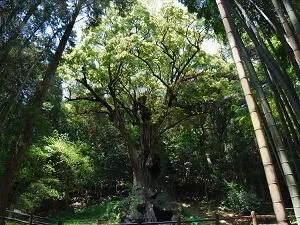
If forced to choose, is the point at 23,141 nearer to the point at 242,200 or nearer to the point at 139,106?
the point at 139,106

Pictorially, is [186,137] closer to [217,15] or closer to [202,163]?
[202,163]

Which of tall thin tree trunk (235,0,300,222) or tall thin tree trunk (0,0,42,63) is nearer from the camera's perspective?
tall thin tree trunk (235,0,300,222)

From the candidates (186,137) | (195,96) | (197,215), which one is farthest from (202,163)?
(195,96)

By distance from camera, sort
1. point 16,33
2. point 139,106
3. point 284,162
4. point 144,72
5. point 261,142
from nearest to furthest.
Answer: point 261,142
point 284,162
point 16,33
point 144,72
point 139,106

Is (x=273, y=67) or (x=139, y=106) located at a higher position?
(x=139, y=106)

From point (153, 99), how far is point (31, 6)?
7.92m

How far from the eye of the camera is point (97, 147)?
20.2 meters

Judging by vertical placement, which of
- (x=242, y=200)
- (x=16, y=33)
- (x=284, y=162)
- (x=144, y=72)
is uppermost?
(x=144, y=72)

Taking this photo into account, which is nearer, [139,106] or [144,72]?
[144,72]

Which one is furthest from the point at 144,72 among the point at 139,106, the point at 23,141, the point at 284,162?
the point at 284,162

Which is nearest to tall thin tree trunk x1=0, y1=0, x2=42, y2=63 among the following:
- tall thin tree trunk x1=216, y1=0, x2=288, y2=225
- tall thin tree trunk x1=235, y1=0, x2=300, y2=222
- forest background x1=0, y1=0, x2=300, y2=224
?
forest background x1=0, y1=0, x2=300, y2=224

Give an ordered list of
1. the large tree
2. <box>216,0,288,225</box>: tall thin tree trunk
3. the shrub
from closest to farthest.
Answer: <box>216,0,288,225</box>: tall thin tree trunk < the large tree < the shrub

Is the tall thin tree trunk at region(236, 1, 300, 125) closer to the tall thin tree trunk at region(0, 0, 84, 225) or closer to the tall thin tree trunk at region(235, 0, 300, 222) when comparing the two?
the tall thin tree trunk at region(235, 0, 300, 222)

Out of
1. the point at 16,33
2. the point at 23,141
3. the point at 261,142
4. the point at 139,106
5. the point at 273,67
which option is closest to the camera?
the point at 261,142
